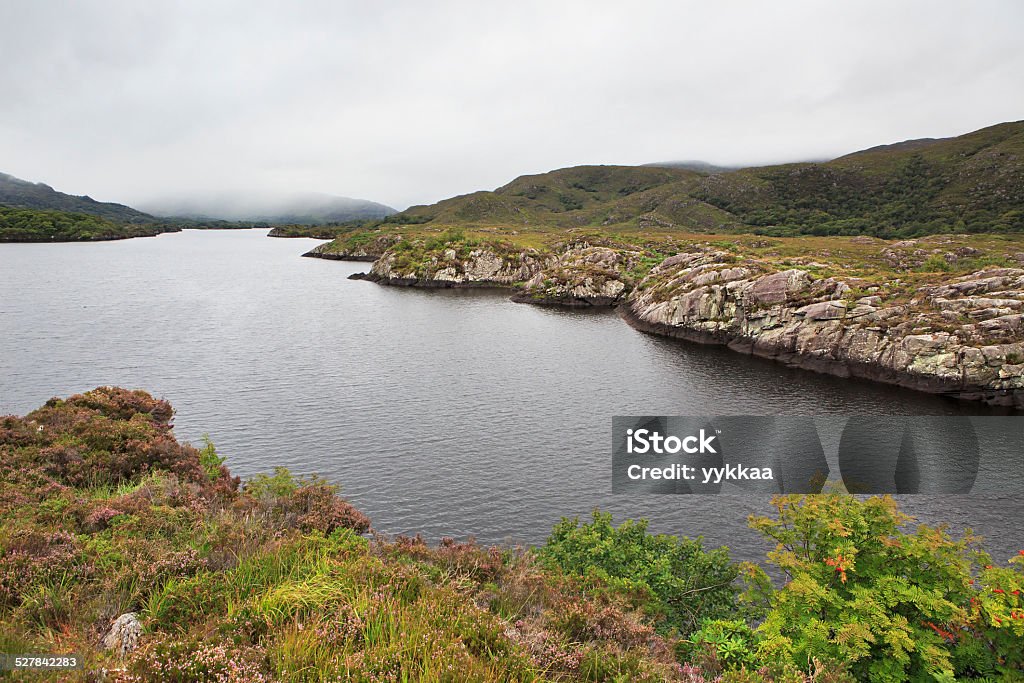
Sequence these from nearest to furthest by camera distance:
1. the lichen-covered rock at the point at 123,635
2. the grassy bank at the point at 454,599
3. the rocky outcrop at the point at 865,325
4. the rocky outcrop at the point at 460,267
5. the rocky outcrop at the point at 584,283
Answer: the grassy bank at the point at 454,599, the lichen-covered rock at the point at 123,635, the rocky outcrop at the point at 865,325, the rocky outcrop at the point at 584,283, the rocky outcrop at the point at 460,267

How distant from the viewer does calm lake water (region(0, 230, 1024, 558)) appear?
107 feet

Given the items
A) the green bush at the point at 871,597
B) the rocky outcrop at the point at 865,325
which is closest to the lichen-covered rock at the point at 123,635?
the green bush at the point at 871,597

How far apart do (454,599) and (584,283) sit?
11801 cm

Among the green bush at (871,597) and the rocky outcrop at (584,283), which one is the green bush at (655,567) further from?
the rocky outcrop at (584,283)

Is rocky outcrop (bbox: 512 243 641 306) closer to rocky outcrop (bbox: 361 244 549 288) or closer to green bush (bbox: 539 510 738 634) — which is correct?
rocky outcrop (bbox: 361 244 549 288)

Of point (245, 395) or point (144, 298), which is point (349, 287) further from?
point (245, 395)

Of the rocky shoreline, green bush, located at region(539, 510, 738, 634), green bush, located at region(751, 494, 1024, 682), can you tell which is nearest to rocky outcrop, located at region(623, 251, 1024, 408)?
the rocky shoreline

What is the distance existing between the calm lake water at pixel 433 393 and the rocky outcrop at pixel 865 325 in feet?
14.7

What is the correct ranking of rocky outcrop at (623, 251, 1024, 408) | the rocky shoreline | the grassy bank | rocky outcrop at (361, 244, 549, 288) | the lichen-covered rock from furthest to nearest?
1. rocky outcrop at (361, 244, 549, 288)
2. the rocky shoreline
3. rocky outcrop at (623, 251, 1024, 408)
4. the lichen-covered rock
5. the grassy bank

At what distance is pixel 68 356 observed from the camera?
60281mm

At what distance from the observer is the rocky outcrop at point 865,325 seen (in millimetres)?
58500

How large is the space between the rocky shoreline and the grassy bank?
2218 inches

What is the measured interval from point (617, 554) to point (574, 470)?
50.2 feet
